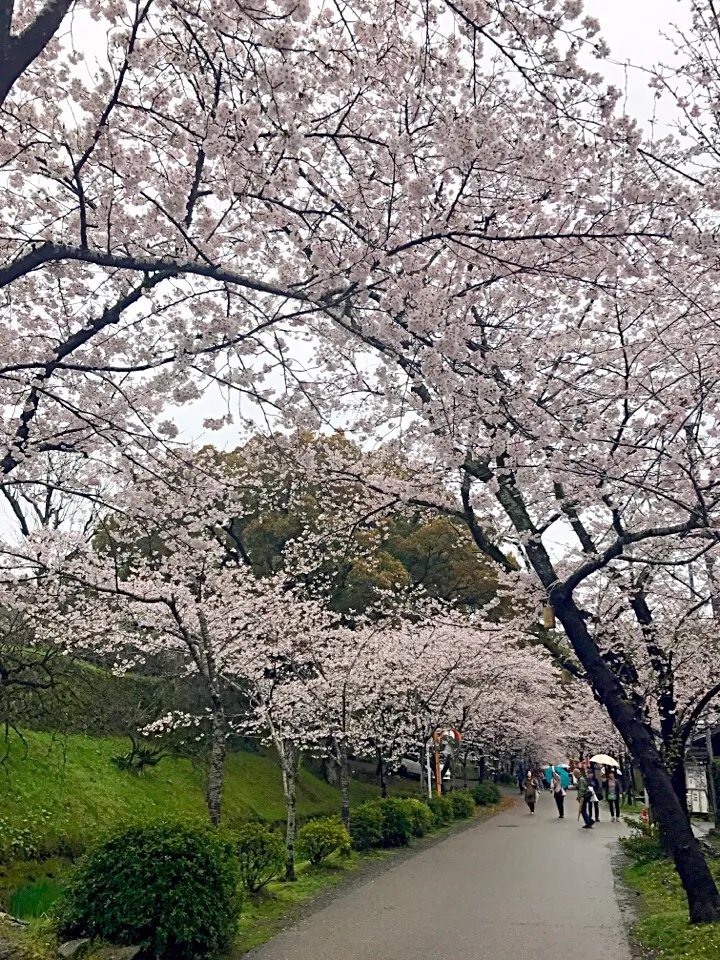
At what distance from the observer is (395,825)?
14648 mm

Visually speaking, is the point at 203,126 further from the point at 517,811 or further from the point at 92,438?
the point at 517,811

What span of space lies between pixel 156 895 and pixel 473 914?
3745 millimetres

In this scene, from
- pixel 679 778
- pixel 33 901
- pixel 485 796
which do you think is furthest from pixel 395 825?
pixel 485 796

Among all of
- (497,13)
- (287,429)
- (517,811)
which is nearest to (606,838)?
(517,811)

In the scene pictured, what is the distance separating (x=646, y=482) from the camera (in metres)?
6.86

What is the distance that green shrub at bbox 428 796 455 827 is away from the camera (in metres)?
18.2

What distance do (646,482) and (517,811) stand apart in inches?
867

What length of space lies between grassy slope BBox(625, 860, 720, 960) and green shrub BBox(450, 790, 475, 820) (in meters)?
10.1

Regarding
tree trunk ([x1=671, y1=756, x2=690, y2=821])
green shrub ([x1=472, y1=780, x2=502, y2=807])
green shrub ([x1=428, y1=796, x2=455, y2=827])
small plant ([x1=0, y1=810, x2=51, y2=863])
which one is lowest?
green shrub ([x1=472, y1=780, x2=502, y2=807])

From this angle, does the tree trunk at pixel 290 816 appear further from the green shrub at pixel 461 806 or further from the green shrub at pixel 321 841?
the green shrub at pixel 461 806

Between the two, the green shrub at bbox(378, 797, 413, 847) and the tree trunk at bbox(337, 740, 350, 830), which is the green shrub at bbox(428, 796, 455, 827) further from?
the tree trunk at bbox(337, 740, 350, 830)

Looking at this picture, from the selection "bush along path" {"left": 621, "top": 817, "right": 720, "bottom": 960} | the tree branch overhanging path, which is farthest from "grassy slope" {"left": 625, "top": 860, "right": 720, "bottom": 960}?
the tree branch overhanging path

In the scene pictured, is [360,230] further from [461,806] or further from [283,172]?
[461,806]

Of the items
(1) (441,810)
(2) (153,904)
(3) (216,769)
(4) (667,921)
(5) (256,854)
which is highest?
(3) (216,769)
